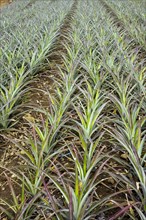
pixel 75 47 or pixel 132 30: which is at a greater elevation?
pixel 75 47

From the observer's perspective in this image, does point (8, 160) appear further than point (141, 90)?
No

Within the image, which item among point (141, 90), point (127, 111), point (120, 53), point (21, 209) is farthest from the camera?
point (120, 53)

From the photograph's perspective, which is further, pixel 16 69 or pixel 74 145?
pixel 16 69

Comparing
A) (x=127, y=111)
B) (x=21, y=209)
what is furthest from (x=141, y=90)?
(x=21, y=209)

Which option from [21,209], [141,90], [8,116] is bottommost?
[141,90]

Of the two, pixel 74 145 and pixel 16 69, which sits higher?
pixel 16 69

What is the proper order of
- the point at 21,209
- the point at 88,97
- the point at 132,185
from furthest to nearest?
1. the point at 88,97
2. the point at 132,185
3. the point at 21,209

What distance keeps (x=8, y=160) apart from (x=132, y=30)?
3.41 m

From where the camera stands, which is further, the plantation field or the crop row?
the crop row

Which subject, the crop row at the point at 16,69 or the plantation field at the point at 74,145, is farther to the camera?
the crop row at the point at 16,69

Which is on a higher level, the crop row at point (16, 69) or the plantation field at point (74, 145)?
the crop row at point (16, 69)

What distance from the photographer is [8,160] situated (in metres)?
1.93

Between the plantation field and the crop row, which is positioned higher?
the crop row

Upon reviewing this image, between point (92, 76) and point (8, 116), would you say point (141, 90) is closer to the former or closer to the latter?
point (92, 76)
